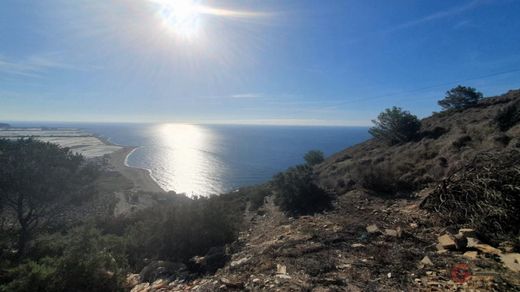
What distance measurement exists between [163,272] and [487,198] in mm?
9564

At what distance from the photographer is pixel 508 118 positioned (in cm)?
1720

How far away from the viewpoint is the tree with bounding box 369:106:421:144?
2673cm

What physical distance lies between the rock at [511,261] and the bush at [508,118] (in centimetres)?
1504

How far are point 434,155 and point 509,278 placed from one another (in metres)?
13.0

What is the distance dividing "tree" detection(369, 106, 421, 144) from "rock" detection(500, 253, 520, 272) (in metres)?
21.9

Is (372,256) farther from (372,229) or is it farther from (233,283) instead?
(233,283)

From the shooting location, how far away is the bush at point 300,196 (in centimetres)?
1407

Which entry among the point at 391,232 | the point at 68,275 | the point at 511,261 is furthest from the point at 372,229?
the point at 68,275

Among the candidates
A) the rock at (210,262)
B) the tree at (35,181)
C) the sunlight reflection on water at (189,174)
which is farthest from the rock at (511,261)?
the sunlight reflection on water at (189,174)

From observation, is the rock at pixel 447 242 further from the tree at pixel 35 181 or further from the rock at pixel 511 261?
the tree at pixel 35 181

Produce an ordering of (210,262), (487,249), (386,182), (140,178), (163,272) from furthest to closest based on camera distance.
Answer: (140,178) < (386,182) < (210,262) < (163,272) < (487,249)

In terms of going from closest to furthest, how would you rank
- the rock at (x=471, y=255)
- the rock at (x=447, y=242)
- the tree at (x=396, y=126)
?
the rock at (x=471, y=255), the rock at (x=447, y=242), the tree at (x=396, y=126)

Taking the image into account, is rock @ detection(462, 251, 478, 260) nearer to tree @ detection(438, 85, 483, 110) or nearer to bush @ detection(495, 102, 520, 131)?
bush @ detection(495, 102, 520, 131)

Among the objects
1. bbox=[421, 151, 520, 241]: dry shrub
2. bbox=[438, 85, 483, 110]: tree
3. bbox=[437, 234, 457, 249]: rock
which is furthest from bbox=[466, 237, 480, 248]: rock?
bbox=[438, 85, 483, 110]: tree
